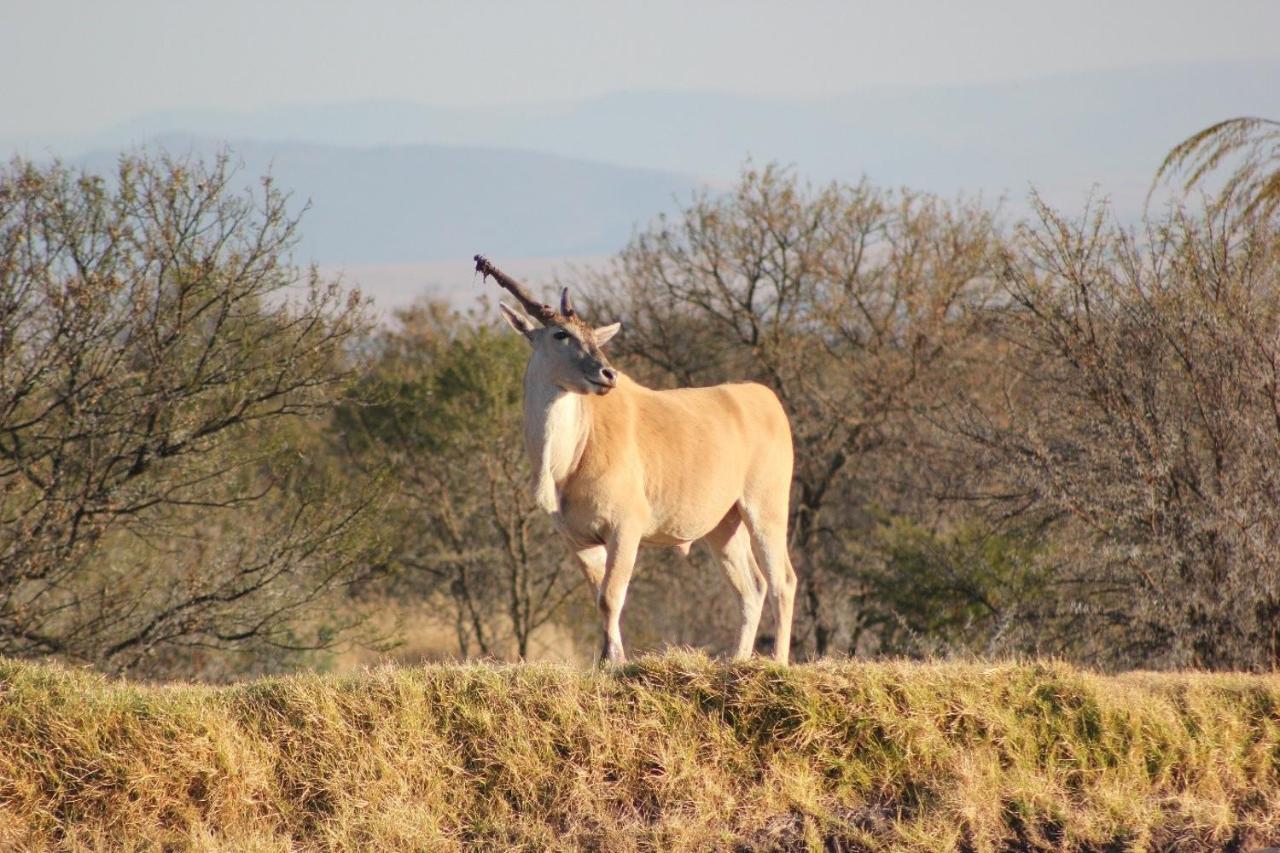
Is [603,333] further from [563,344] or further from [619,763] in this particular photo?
[619,763]

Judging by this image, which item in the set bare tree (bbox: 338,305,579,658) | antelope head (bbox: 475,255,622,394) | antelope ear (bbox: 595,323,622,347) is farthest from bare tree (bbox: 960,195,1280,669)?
bare tree (bbox: 338,305,579,658)

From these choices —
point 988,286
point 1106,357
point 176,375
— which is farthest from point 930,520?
point 176,375

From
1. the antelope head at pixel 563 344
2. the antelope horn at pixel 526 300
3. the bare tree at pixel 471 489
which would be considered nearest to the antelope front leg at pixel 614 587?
the antelope head at pixel 563 344

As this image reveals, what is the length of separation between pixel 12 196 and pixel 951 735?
1115cm

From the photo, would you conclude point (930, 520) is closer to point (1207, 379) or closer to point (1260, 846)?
point (1207, 379)

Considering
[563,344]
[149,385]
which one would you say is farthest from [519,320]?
[149,385]

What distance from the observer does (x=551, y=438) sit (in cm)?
991

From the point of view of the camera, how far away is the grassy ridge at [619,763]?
24.5ft

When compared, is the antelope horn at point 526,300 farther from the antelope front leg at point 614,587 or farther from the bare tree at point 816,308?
the bare tree at point 816,308

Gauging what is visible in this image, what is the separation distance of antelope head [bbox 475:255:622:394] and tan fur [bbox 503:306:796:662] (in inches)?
0.4

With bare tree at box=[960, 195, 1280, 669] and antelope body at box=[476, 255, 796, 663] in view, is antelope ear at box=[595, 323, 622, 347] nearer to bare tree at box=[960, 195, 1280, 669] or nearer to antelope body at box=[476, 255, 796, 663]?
antelope body at box=[476, 255, 796, 663]

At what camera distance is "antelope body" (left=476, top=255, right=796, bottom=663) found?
9.91m

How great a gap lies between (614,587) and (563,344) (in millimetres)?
1629

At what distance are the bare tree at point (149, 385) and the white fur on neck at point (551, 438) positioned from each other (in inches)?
241
